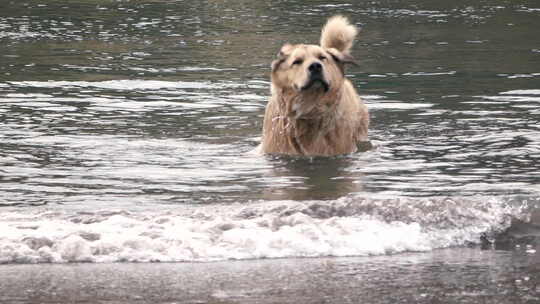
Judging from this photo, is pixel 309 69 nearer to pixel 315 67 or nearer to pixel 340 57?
pixel 315 67

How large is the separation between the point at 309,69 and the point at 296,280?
445cm

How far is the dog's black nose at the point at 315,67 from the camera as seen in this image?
432 inches

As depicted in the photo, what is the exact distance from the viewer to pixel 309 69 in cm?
1101

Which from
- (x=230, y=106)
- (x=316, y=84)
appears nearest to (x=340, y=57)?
(x=316, y=84)

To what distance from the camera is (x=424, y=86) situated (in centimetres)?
1548

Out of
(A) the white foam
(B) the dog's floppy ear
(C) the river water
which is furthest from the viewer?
(B) the dog's floppy ear

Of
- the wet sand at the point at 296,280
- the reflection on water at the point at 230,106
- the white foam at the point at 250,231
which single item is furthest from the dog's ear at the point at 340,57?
the wet sand at the point at 296,280

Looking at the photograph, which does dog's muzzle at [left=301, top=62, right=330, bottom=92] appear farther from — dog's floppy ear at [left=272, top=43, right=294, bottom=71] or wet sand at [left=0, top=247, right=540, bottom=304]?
wet sand at [left=0, top=247, right=540, bottom=304]

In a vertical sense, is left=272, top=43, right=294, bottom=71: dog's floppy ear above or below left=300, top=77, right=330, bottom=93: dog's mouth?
above

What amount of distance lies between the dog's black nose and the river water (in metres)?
0.80

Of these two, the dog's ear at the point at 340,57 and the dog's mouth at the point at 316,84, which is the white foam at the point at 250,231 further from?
the dog's ear at the point at 340,57

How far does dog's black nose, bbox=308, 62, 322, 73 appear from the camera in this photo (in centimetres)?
1098

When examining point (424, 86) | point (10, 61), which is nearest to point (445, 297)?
point (424, 86)

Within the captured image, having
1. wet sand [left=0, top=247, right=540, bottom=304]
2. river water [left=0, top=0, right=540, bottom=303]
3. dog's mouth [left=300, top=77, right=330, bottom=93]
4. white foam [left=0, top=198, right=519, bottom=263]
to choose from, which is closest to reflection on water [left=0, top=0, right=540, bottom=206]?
river water [left=0, top=0, right=540, bottom=303]
